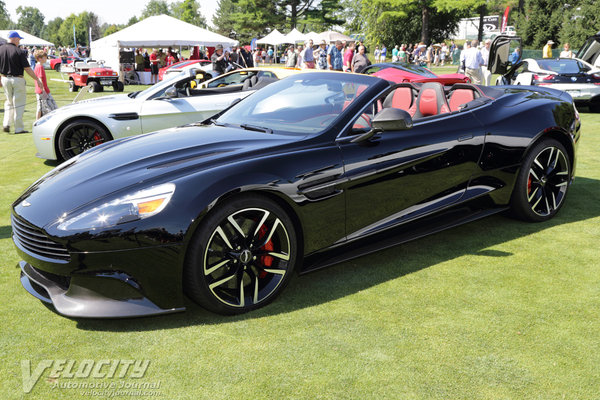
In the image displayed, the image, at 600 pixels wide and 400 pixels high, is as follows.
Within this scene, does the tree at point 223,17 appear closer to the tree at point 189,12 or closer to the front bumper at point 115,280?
the tree at point 189,12

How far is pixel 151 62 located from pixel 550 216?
75.5 ft

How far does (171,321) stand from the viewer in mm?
3115

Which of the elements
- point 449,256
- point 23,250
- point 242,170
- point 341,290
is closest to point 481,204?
point 449,256

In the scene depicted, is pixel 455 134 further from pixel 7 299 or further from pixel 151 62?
pixel 151 62

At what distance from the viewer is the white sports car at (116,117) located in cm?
743

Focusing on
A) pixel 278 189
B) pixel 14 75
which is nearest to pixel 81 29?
pixel 14 75

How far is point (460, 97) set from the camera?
4.72 meters

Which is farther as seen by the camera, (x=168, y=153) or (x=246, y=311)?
(x=168, y=153)

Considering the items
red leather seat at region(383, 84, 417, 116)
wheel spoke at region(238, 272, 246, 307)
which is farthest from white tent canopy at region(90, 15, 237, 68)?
wheel spoke at region(238, 272, 246, 307)

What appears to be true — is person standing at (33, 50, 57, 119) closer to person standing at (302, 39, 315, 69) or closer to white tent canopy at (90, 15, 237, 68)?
person standing at (302, 39, 315, 69)

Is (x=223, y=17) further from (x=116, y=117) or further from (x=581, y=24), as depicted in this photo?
(x=116, y=117)

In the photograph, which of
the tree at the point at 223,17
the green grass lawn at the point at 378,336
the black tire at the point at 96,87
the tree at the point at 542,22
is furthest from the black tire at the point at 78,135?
the tree at the point at 223,17

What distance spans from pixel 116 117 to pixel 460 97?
189 inches

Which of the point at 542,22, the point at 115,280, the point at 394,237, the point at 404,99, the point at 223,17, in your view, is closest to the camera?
the point at 115,280
